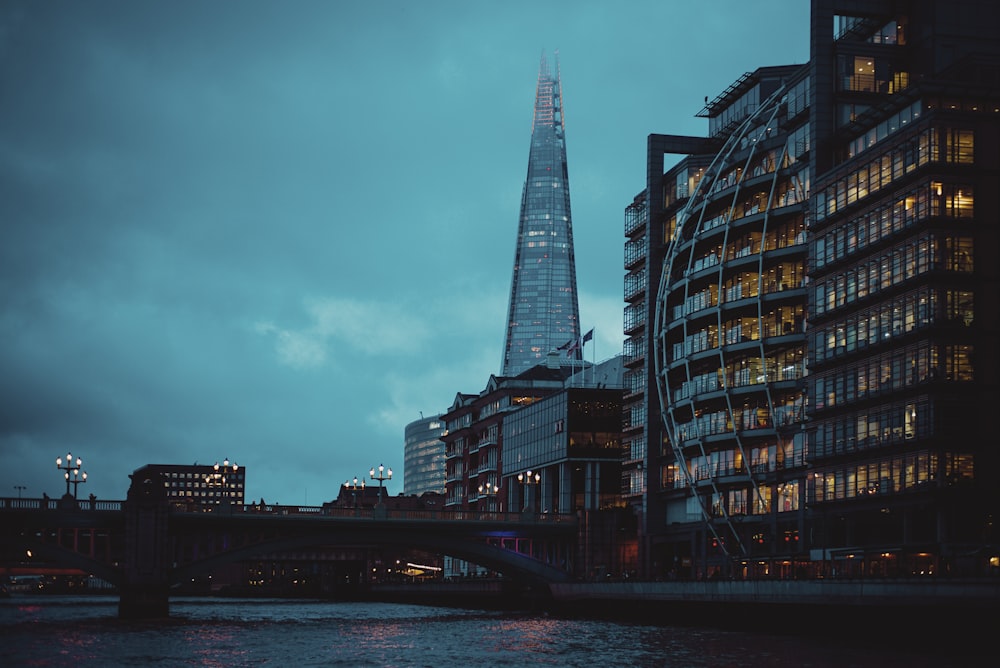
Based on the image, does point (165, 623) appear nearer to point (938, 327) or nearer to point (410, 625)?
point (410, 625)

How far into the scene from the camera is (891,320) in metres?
97.4

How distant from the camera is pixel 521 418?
7672 inches

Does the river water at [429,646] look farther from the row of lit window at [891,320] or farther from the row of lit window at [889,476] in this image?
the row of lit window at [891,320]

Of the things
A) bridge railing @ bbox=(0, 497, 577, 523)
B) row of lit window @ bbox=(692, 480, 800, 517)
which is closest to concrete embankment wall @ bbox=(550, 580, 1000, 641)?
row of lit window @ bbox=(692, 480, 800, 517)

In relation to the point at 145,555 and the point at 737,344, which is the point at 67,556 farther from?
the point at 737,344

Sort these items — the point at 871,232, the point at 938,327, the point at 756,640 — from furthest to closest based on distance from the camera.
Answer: the point at 871,232 → the point at 938,327 → the point at 756,640

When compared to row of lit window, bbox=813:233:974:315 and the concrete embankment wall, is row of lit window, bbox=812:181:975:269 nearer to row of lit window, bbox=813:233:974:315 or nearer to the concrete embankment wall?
row of lit window, bbox=813:233:974:315

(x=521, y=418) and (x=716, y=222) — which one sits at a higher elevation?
(x=716, y=222)

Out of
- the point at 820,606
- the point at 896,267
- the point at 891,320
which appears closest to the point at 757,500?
the point at 891,320

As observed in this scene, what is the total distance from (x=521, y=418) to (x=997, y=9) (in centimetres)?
9831

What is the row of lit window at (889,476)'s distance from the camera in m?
91.6

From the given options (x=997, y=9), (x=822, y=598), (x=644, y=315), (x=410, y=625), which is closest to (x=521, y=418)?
(x=644, y=315)

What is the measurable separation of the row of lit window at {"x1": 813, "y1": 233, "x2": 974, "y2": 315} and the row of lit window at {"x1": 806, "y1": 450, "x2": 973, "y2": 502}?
11.8m

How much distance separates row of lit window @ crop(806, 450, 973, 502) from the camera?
91625 millimetres
